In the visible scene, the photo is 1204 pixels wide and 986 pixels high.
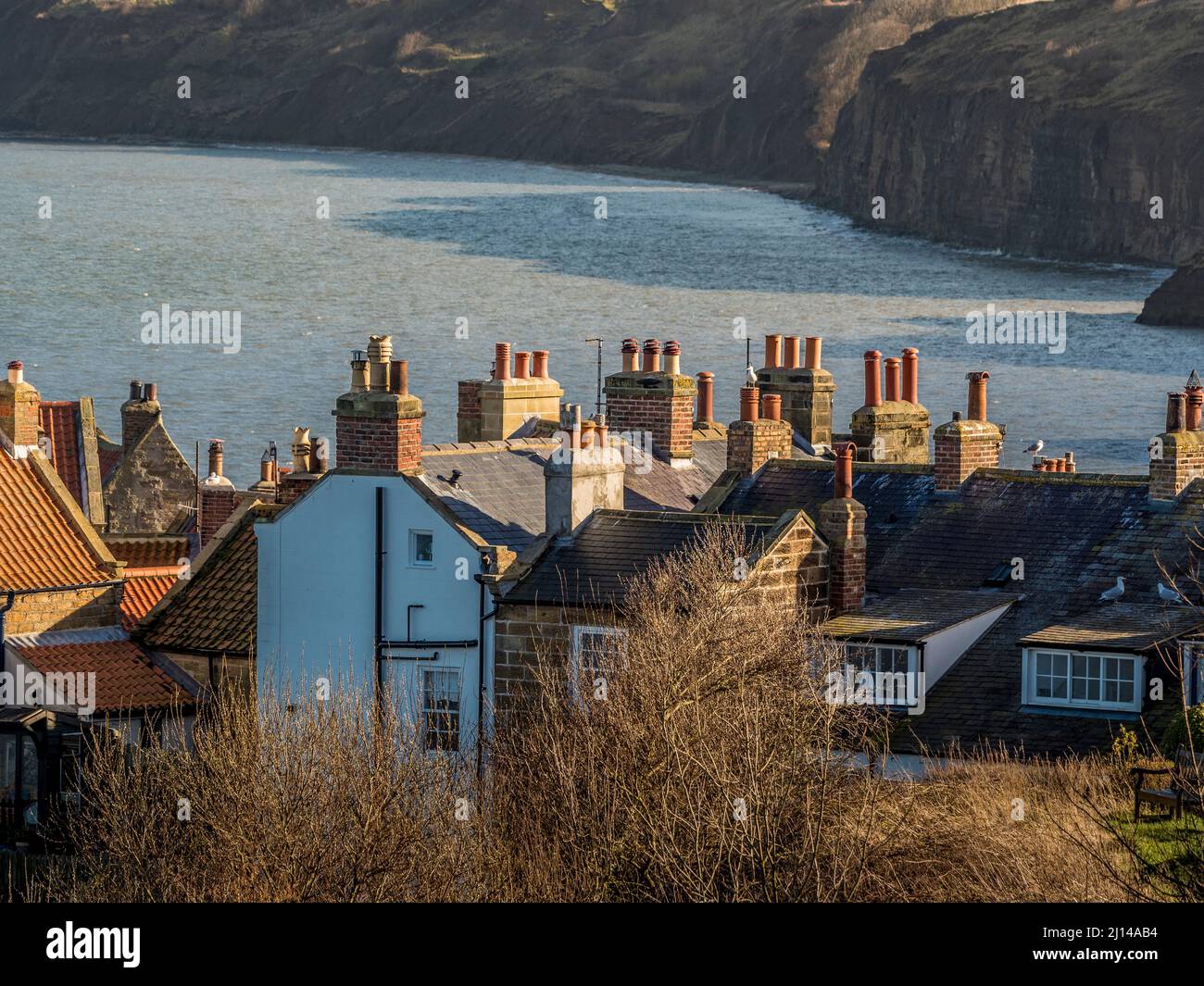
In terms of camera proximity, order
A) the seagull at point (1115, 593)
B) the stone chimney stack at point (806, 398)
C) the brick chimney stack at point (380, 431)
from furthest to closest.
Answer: the stone chimney stack at point (806, 398) → the brick chimney stack at point (380, 431) → the seagull at point (1115, 593)

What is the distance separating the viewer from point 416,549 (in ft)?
143

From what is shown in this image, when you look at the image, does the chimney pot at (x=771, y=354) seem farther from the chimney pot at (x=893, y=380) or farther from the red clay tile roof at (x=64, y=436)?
the red clay tile roof at (x=64, y=436)

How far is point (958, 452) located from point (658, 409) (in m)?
8.42

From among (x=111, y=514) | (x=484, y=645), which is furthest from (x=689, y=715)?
(x=111, y=514)

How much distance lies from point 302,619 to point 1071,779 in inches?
558

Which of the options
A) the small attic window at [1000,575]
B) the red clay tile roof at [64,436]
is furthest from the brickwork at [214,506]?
the small attic window at [1000,575]

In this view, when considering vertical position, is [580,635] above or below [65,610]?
above

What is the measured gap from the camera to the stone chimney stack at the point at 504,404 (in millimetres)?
56594

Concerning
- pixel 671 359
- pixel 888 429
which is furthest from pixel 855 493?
pixel 888 429

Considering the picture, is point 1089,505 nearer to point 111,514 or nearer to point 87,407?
point 87,407

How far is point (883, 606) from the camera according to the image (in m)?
42.2

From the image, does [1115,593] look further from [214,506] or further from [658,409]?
[214,506]

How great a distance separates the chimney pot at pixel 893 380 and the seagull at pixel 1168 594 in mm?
17233

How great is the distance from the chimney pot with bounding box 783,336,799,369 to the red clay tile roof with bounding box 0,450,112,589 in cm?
1478
